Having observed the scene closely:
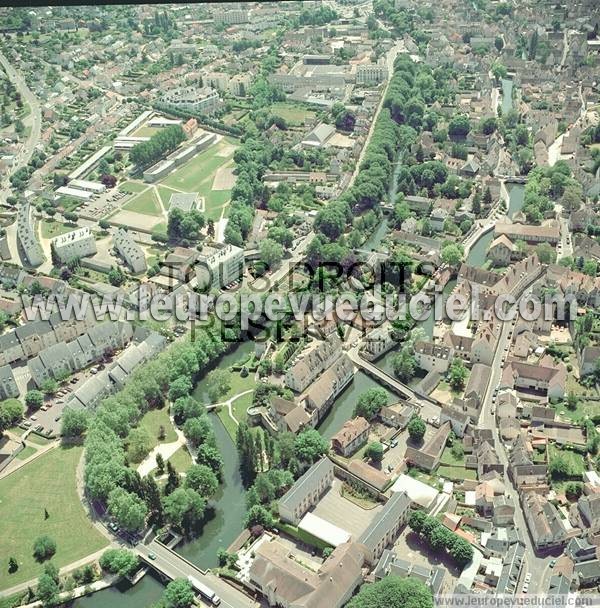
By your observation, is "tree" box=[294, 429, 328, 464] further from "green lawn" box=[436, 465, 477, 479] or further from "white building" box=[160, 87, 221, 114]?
"white building" box=[160, 87, 221, 114]

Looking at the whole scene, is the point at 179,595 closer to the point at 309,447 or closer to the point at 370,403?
the point at 309,447

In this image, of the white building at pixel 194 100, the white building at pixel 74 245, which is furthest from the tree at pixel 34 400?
the white building at pixel 194 100

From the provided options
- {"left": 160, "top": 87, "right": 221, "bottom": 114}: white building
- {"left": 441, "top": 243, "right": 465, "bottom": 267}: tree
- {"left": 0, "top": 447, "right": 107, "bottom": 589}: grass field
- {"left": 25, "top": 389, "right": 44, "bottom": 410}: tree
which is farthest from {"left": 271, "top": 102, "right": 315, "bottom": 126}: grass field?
{"left": 0, "top": 447, "right": 107, "bottom": 589}: grass field

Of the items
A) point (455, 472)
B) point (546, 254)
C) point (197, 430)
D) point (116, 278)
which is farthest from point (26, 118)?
point (455, 472)

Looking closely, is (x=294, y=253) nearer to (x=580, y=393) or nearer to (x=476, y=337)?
(x=476, y=337)

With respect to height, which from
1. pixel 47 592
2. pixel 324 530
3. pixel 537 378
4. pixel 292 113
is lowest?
pixel 47 592

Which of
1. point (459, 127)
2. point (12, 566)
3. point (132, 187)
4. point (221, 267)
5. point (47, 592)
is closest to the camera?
point (47, 592)
